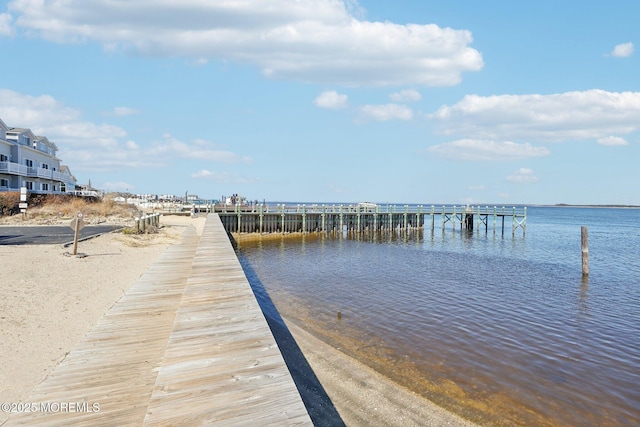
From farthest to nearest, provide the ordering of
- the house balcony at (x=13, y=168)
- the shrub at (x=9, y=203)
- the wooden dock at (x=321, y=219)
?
the wooden dock at (x=321, y=219)
the house balcony at (x=13, y=168)
the shrub at (x=9, y=203)

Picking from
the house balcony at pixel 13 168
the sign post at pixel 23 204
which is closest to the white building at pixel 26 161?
the house balcony at pixel 13 168

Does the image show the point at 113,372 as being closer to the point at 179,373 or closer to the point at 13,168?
the point at 179,373

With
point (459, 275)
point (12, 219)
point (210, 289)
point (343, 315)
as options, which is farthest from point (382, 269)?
point (12, 219)

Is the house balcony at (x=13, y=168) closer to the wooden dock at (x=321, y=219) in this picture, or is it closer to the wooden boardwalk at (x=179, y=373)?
the wooden dock at (x=321, y=219)

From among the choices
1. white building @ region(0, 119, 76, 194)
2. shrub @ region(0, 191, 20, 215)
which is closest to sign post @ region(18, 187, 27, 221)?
shrub @ region(0, 191, 20, 215)

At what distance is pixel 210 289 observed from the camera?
25.6 ft

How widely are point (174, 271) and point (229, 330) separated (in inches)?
264

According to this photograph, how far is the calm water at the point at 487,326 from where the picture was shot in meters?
7.10

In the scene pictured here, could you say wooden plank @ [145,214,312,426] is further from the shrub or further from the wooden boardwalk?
the shrub

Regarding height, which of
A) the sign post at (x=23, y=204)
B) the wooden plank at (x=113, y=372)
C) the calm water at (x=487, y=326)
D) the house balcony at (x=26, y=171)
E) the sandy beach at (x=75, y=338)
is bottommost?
the calm water at (x=487, y=326)

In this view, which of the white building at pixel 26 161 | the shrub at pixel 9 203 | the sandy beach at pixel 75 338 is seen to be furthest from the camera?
the white building at pixel 26 161

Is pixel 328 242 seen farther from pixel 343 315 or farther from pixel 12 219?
pixel 12 219

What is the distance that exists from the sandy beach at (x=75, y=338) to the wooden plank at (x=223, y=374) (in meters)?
2.18

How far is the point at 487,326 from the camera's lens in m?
11.2
